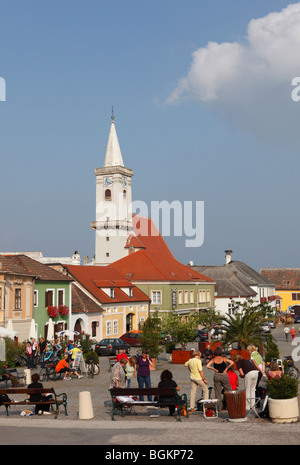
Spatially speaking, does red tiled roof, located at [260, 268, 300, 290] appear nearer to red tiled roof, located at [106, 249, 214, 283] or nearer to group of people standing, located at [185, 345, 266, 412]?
red tiled roof, located at [106, 249, 214, 283]

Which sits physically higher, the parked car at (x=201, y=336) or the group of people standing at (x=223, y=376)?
the group of people standing at (x=223, y=376)

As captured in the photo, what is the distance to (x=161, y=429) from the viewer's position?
12102 mm

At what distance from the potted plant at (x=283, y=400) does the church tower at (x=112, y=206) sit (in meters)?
69.5

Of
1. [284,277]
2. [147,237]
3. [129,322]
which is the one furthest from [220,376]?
[284,277]

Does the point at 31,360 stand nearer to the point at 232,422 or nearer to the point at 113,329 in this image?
the point at 232,422

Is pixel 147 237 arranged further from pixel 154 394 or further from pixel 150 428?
pixel 150 428

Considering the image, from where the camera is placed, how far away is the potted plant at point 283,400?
12.8 metres

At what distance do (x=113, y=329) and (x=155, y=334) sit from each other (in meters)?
24.5

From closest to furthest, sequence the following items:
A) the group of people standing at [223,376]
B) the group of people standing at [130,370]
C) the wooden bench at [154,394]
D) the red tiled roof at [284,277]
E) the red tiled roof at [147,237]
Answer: the wooden bench at [154,394], the group of people standing at [223,376], the group of people standing at [130,370], the red tiled roof at [147,237], the red tiled roof at [284,277]

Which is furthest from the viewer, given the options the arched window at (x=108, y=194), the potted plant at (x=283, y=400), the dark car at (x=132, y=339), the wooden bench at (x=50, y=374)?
the arched window at (x=108, y=194)

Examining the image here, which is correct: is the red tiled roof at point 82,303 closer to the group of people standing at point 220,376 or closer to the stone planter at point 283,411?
the group of people standing at point 220,376

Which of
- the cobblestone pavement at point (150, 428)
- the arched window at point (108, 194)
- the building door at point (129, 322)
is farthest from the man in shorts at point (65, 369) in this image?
the arched window at point (108, 194)

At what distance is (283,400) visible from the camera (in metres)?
12.8

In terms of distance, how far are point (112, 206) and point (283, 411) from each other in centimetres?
7539
